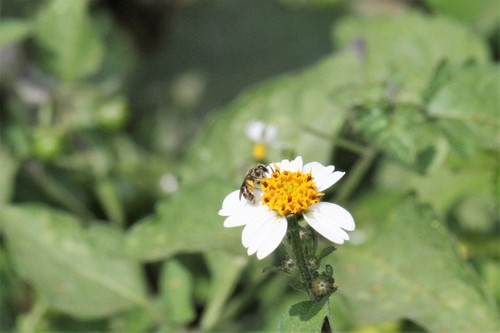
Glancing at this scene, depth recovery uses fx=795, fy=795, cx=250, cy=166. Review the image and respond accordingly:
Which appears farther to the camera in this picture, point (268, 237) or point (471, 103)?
point (471, 103)

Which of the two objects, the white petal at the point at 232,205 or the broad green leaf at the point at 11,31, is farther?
Answer: the broad green leaf at the point at 11,31

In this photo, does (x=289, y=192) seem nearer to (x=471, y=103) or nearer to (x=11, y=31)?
(x=471, y=103)

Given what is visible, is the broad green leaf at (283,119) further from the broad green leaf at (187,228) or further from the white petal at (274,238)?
the white petal at (274,238)

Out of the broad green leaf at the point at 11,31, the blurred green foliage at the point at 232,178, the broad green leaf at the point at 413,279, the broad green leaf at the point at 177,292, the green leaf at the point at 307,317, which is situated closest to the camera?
the green leaf at the point at 307,317

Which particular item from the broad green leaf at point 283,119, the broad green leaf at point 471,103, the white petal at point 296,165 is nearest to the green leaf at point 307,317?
the white petal at point 296,165

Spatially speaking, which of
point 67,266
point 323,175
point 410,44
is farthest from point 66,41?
point 323,175

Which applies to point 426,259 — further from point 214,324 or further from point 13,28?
point 13,28

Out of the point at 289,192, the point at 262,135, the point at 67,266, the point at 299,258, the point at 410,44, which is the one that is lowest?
the point at 67,266
